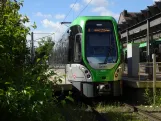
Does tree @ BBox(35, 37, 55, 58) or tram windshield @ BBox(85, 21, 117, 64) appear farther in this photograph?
tram windshield @ BBox(85, 21, 117, 64)

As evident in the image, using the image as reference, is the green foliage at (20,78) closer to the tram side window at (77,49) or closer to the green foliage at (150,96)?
the tram side window at (77,49)

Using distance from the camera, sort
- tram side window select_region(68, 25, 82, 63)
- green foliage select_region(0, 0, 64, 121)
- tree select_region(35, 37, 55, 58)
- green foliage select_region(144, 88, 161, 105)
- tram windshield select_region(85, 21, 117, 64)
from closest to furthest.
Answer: green foliage select_region(0, 0, 64, 121) < tree select_region(35, 37, 55, 58) < green foliage select_region(144, 88, 161, 105) < tram windshield select_region(85, 21, 117, 64) < tram side window select_region(68, 25, 82, 63)

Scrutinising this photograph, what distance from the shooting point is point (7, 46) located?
13.4 feet

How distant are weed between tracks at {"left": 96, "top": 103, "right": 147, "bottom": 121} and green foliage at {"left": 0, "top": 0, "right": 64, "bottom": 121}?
6.33 m

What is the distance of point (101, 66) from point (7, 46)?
986cm

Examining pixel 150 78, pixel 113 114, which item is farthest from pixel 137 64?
pixel 113 114

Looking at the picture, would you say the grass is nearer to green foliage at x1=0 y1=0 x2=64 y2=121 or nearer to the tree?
the tree

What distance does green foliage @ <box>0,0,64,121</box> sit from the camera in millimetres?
3600

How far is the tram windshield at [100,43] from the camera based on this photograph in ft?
45.8

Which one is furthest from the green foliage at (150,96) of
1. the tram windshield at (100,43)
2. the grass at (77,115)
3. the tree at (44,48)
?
the tree at (44,48)

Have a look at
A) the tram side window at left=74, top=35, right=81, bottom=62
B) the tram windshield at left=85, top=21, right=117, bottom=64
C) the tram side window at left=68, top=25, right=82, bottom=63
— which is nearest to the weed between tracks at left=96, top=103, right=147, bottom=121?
the tram windshield at left=85, top=21, right=117, bottom=64

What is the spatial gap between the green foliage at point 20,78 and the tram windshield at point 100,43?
29.4 feet

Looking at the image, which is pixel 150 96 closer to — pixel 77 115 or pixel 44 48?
pixel 77 115

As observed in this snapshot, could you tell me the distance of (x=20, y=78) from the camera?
3.98m
